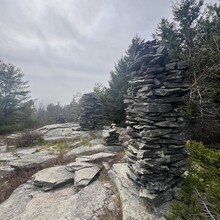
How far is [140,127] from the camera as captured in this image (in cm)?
472

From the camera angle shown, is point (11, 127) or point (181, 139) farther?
point (11, 127)

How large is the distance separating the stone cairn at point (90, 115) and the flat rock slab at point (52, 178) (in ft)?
25.3

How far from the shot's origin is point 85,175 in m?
5.85

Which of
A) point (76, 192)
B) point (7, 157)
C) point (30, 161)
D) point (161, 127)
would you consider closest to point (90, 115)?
point (7, 157)

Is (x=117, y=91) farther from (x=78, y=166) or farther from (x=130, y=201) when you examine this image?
(x=130, y=201)

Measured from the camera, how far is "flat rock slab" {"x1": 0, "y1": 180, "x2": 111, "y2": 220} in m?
4.31

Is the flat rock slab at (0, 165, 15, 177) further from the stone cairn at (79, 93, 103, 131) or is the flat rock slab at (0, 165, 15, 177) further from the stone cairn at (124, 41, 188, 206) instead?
the stone cairn at (79, 93, 103, 131)

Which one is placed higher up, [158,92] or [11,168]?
[158,92]

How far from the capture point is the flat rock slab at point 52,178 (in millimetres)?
5793

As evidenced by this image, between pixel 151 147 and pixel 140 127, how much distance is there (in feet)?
1.93

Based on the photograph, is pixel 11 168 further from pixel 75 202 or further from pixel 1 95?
pixel 1 95

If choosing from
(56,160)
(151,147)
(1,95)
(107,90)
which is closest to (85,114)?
(107,90)

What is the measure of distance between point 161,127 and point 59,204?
10.8ft

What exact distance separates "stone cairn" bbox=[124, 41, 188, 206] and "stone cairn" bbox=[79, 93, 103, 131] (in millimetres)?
9970
